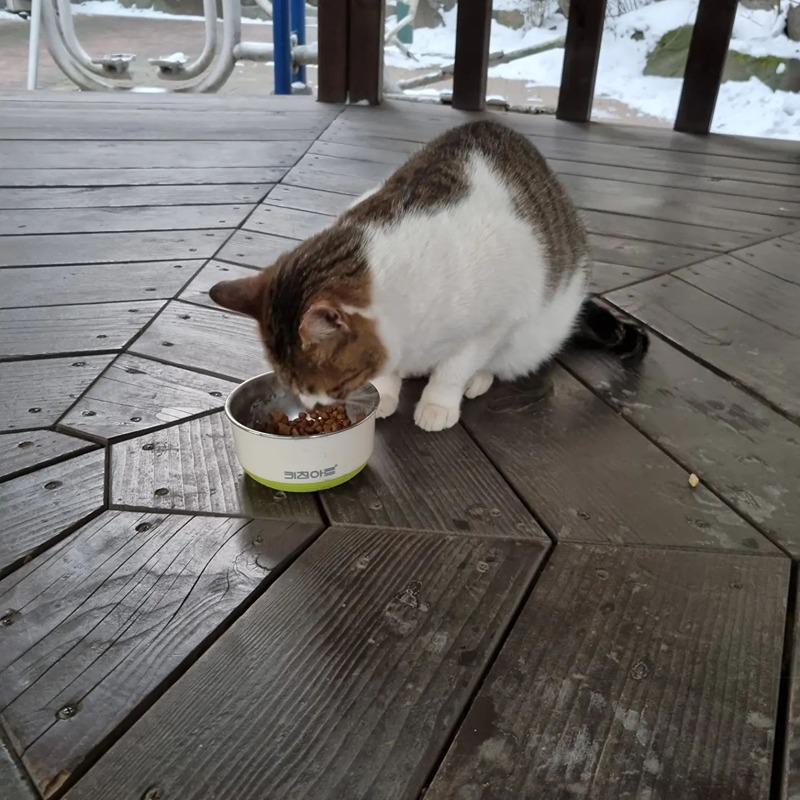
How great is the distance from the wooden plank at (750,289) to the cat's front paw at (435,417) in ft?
2.67

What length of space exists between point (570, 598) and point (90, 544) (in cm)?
62

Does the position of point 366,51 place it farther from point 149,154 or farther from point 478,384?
point 478,384

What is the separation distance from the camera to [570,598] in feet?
3.03

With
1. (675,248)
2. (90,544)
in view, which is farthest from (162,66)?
(90,544)

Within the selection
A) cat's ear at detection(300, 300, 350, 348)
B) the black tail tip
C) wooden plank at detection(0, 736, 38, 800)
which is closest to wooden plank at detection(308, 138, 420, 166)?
the black tail tip

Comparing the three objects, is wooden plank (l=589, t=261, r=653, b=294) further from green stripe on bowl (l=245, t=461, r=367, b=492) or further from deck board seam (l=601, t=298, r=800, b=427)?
green stripe on bowl (l=245, t=461, r=367, b=492)

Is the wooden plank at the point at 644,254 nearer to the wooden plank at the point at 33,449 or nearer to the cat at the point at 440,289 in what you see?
the cat at the point at 440,289

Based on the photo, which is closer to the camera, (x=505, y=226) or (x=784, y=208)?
(x=505, y=226)

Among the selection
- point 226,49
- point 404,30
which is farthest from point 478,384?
point 404,30

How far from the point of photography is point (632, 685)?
81cm

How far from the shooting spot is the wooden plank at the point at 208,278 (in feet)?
5.49

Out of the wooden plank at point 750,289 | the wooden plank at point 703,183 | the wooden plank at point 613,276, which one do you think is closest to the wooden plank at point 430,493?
the wooden plank at point 613,276

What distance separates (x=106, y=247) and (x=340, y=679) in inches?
57.3

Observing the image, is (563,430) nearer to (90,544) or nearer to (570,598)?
(570,598)
